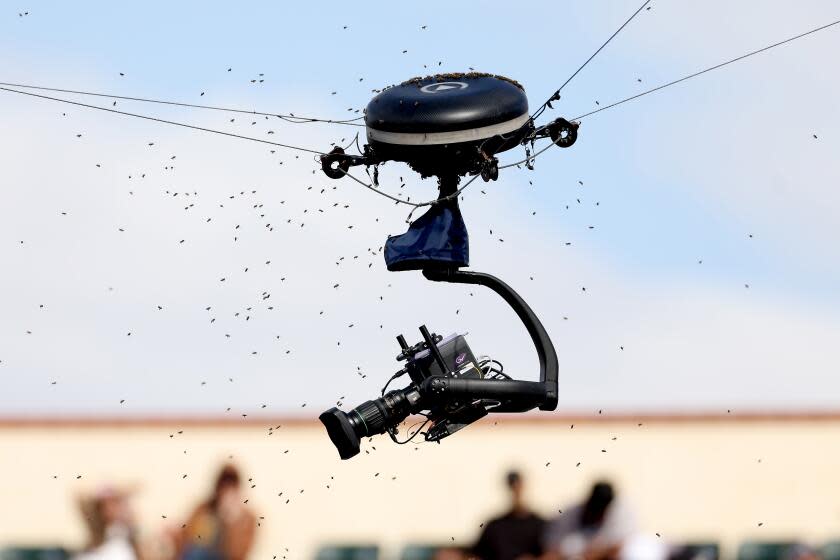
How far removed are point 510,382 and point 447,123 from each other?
2761 millimetres

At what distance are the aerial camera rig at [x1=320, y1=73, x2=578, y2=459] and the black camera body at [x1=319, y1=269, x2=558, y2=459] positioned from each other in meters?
0.01

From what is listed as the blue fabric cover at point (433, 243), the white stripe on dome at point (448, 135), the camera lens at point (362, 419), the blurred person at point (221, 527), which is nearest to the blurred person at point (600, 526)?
the blurred person at point (221, 527)

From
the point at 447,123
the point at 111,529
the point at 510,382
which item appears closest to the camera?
the point at 111,529

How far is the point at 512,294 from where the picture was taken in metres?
18.5

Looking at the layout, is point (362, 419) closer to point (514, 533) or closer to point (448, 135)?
point (514, 533)

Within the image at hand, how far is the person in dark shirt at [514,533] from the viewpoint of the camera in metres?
15.6

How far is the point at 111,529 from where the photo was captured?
1457 centimetres

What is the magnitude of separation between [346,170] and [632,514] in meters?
5.42

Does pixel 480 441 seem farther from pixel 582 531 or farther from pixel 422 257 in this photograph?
pixel 582 531

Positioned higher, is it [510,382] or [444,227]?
[444,227]

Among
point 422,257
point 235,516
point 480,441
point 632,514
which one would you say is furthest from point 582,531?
point 480,441

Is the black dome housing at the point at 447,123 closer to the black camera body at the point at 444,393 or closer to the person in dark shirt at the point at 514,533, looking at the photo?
the black camera body at the point at 444,393

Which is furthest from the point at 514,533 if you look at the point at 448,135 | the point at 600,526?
the point at 448,135

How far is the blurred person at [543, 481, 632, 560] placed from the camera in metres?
14.5
